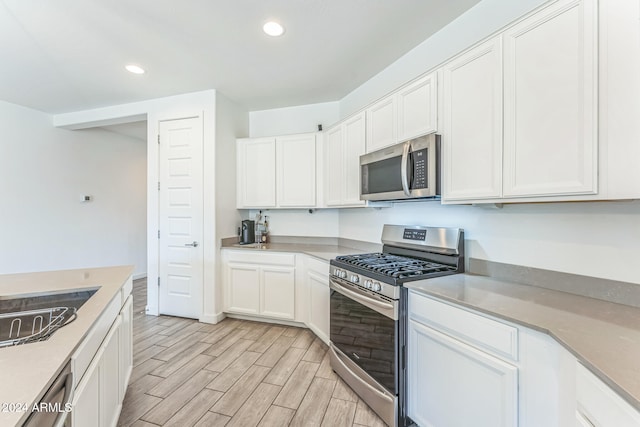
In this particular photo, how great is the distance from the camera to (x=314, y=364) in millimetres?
2420

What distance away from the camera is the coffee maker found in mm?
3656

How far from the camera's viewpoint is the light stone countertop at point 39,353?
69 centimetres

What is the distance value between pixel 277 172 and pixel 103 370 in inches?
100

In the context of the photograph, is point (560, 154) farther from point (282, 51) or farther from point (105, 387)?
point (105, 387)

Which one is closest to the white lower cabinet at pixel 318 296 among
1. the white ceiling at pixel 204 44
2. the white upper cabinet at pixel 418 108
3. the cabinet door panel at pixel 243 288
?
the cabinet door panel at pixel 243 288

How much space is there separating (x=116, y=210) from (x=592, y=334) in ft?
20.2

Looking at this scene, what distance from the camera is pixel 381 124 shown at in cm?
236

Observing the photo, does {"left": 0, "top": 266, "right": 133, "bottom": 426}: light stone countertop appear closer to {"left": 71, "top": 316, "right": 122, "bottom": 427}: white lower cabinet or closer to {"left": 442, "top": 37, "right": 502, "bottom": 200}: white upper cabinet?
{"left": 71, "top": 316, "right": 122, "bottom": 427}: white lower cabinet

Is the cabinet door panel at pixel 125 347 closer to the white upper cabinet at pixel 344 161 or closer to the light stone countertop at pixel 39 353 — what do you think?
the light stone countertop at pixel 39 353

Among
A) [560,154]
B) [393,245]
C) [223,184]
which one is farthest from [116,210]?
[560,154]

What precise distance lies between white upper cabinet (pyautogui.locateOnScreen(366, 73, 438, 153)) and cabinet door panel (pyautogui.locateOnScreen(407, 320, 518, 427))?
1.33m

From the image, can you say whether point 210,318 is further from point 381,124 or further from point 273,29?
point 273,29

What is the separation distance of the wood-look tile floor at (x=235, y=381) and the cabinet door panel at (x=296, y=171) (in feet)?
5.03

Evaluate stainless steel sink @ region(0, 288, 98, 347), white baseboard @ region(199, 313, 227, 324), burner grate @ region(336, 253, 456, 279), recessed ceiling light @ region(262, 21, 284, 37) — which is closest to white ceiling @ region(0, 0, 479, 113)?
recessed ceiling light @ region(262, 21, 284, 37)
